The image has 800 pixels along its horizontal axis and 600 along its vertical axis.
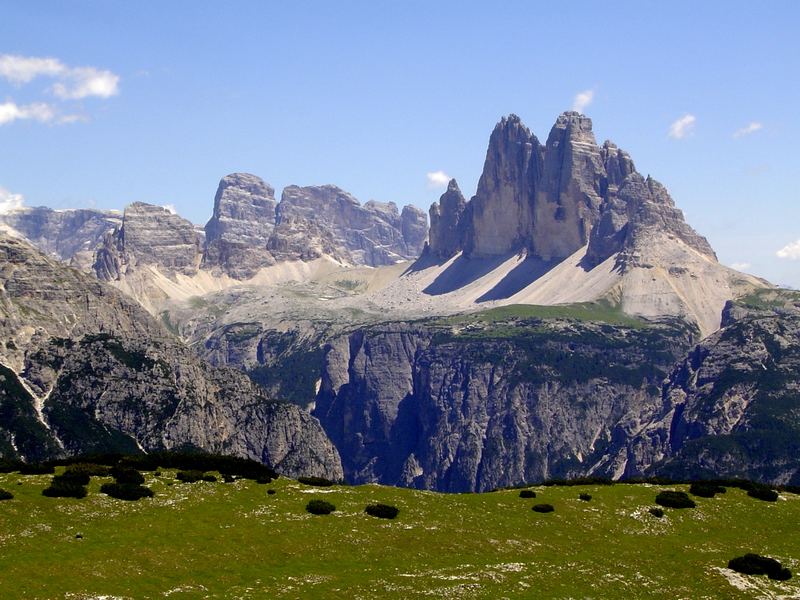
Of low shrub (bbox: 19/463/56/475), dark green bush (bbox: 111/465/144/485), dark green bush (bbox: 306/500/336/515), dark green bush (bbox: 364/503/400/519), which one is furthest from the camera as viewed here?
A: low shrub (bbox: 19/463/56/475)

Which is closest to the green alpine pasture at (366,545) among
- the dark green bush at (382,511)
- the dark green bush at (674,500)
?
the dark green bush at (382,511)

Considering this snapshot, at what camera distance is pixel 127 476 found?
106562mm

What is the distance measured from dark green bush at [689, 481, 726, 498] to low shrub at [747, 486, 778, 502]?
2.77m

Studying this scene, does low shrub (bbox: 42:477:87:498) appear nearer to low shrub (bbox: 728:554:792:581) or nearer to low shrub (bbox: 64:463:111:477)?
low shrub (bbox: 64:463:111:477)

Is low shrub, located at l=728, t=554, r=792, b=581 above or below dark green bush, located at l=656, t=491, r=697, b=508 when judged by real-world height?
below

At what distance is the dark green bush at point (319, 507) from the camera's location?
100938mm

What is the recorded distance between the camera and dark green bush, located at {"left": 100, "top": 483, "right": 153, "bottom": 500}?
10012 cm

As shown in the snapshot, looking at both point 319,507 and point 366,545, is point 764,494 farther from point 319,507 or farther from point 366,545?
point 366,545

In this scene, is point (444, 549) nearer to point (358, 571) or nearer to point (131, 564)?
point (358, 571)

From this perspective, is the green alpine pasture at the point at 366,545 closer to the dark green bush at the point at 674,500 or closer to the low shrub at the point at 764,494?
the dark green bush at the point at 674,500

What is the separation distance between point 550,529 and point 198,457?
38.5 m

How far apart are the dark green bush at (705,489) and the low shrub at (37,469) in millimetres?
60767

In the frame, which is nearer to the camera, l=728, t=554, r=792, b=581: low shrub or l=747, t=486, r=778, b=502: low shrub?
l=728, t=554, r=792, b=581: low shrub

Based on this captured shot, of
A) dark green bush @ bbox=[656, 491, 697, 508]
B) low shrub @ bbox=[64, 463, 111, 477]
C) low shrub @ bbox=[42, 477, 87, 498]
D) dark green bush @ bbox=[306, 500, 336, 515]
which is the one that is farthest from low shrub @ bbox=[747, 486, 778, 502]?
low shrub @ bbox=[42, 477, 87, 498]
